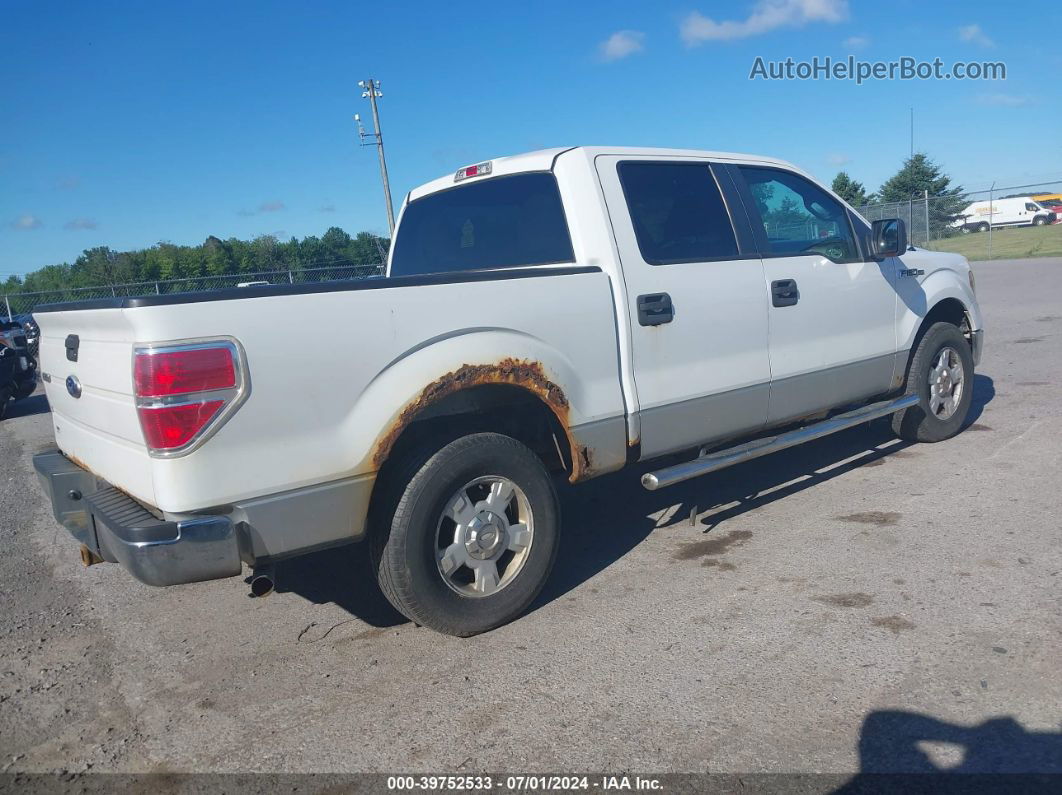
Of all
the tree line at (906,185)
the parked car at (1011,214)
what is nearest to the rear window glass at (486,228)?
the tree line at (906,185)

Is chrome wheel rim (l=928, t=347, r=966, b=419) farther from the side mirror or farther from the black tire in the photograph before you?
the side mirror

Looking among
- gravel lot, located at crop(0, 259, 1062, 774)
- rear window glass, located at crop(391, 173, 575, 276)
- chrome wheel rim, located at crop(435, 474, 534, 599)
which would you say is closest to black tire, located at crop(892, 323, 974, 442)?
gravel lot, located at crop(0, 259, 1062, 774)

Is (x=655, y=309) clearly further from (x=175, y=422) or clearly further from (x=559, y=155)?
(x=175, y=422)

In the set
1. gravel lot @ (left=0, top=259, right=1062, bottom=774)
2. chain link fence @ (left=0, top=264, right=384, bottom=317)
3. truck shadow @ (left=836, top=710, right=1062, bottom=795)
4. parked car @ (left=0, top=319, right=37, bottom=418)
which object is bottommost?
truck shadow @ (left=836, top=710, right=1062, bottom=795)

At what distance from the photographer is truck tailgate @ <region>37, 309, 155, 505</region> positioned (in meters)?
2.99

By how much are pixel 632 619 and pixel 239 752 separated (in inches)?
67.0

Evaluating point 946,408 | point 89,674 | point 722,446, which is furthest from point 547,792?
point 946,408

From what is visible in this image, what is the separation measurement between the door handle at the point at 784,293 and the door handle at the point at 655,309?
88 centimetres

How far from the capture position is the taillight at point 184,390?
2803mm

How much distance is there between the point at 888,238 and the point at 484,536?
3392 mm

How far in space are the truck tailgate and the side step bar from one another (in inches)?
90.1

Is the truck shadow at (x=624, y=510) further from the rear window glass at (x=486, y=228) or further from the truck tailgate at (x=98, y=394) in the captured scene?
the rear window glass at (x=486, y=228)

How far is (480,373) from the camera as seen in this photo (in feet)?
11.5

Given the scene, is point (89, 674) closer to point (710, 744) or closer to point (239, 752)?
point (239, 752)
